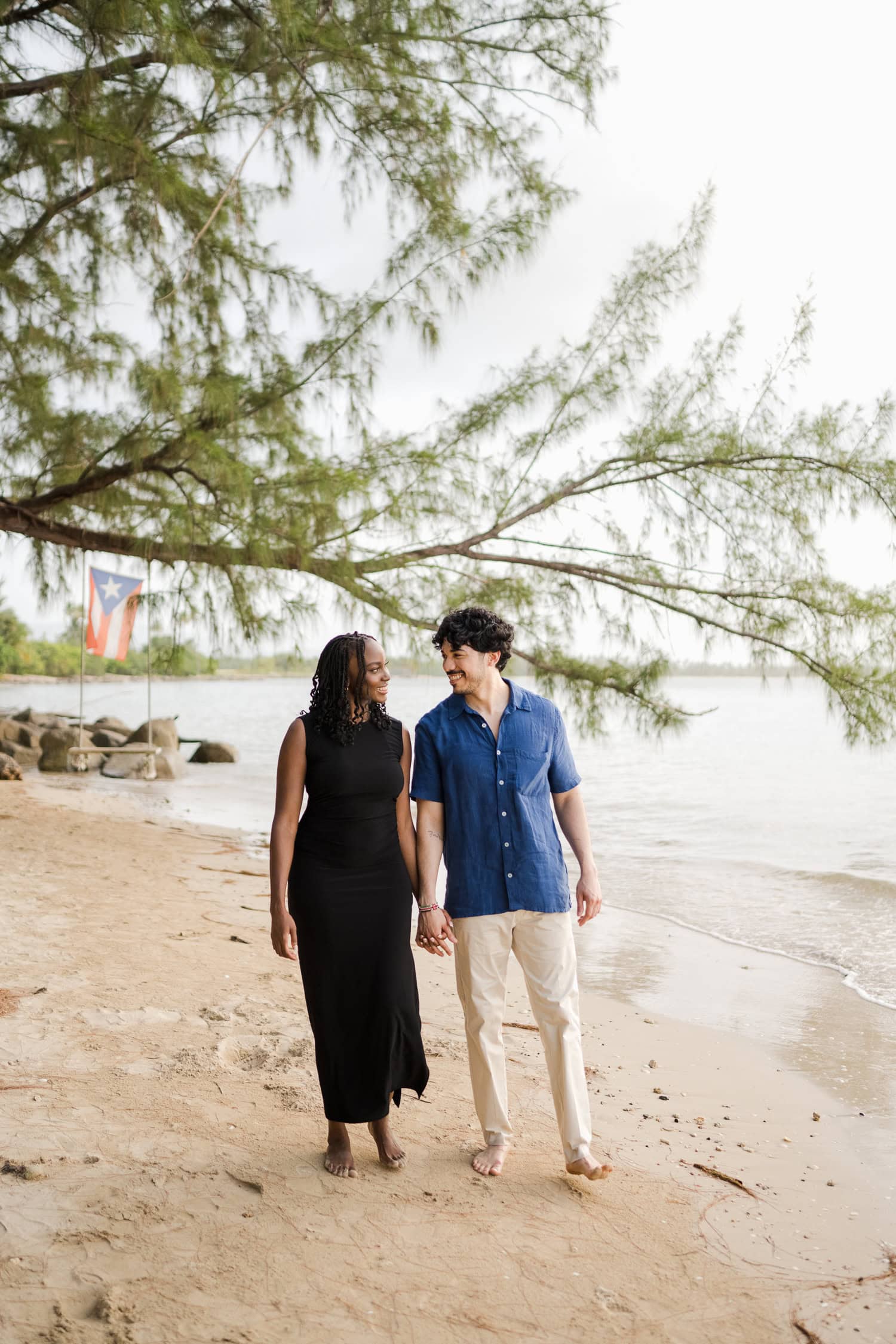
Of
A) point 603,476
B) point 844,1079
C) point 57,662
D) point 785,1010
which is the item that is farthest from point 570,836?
point 57,662

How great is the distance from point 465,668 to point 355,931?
0.78m

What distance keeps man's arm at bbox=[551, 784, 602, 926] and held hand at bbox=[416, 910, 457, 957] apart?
1.26ft

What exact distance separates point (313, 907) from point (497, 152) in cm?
636

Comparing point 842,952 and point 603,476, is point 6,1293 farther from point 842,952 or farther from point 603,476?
point 603,476

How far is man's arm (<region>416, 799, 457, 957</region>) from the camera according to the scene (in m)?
2.99

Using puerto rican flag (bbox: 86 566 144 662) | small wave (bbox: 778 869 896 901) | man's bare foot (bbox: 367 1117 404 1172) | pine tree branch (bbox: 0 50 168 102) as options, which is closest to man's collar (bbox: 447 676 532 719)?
man's bare foot (bbox: 367 1117 404 1172)

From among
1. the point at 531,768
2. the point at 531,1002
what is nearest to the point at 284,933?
the point at 531,1002

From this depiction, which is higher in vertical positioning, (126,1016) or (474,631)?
(474,631)

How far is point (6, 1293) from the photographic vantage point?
2.19 meters

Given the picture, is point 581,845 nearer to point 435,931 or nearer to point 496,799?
point 496,799

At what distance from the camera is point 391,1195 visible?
2764 millimetres

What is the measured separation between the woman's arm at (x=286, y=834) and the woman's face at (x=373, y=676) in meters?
0.20

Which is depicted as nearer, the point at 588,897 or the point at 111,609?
the point at 588,897

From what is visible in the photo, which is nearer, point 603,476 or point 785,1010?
point 785,1010
